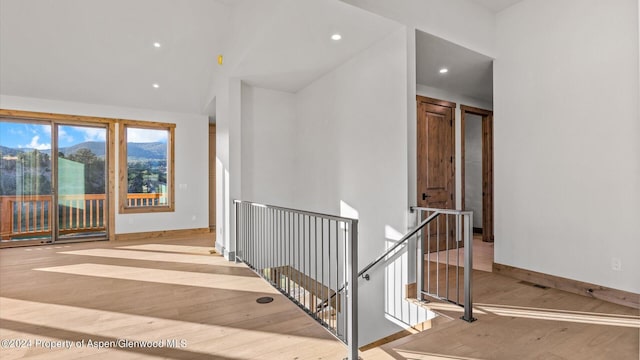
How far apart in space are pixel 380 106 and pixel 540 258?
2.43m

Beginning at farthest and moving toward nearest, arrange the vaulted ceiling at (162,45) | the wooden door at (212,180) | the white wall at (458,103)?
the wooden door at (212,180)
the white wall at (458,103)
the vaulted ceiling at (162,45)

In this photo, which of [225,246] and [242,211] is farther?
[225,246]

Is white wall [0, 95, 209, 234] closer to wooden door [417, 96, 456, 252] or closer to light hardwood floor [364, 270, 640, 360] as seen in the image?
wooden door [417, 96, 456, 252]

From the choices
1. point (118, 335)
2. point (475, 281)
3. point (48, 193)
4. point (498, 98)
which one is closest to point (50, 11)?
point (48, 193)

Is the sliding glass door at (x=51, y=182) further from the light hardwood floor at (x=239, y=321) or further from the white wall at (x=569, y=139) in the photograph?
the white wall at (x=569, y=139)

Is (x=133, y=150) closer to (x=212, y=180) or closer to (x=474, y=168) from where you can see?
(x=212, y=180)

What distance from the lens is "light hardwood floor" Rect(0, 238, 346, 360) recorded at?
2.21m

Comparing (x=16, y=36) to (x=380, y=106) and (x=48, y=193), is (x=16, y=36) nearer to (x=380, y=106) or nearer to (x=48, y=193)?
(x=48, y=193)

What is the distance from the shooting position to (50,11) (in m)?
4.44

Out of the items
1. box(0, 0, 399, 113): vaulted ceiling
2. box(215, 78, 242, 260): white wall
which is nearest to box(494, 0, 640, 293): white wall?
box(0, 0, 399, 113): vaulted ceiling

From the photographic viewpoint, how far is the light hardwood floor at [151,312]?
7.26 ft

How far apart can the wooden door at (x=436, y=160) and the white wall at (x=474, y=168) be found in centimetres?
172

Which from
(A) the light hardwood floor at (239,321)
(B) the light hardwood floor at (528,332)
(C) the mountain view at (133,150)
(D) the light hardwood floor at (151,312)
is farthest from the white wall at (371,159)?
(C) the mountain view at (133,150)

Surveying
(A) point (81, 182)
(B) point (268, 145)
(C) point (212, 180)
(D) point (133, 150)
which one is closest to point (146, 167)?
(D) point (133, 150)
